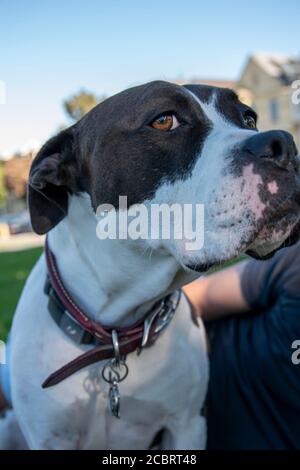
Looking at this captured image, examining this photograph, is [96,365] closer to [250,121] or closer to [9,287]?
[250,121]

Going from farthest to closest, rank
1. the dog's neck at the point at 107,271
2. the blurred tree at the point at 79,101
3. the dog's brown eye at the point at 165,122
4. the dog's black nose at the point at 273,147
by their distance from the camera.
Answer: the blurred tree at the point at 79,101, the dog's neck at the point at 107,271, the dog's brown eye at the point at 165,122, the dog's black nose at the point at 273,147

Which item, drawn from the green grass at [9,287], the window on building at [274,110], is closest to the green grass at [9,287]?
the green grass at [9,287]

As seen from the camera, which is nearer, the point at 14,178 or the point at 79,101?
the point at 79,101

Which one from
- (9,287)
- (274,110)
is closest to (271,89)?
(274,110)

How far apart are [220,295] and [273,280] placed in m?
0.30

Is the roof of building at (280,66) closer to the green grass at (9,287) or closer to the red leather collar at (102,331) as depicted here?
the green grass at (9,287)

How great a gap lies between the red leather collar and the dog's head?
252 mm

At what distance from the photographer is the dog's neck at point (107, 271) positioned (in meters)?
1.78

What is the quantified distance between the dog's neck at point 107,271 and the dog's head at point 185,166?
7 centimetres

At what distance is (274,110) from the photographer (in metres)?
31.3

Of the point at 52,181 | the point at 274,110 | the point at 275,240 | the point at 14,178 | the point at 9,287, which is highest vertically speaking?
the point at 275,240

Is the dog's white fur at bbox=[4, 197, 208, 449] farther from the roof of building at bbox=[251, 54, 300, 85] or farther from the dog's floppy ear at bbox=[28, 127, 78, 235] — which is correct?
the roof of building at bbox=[251, 54, 300, 85]

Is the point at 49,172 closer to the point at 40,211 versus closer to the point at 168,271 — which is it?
the point at 40,211

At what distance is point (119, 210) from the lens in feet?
5.77
